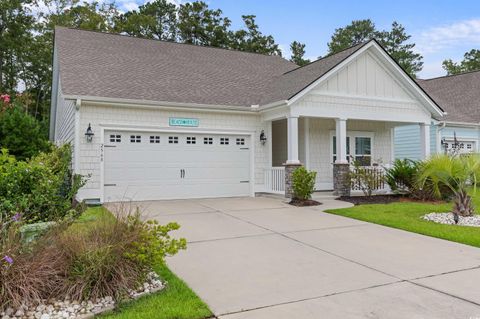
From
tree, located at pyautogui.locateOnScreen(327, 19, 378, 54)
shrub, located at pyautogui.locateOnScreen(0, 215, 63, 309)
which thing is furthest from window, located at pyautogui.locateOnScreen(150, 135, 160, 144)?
tree, located at pyautogui.locateOnScreen(327, 19, 378, 54)

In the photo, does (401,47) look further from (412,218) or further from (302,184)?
(412,218)

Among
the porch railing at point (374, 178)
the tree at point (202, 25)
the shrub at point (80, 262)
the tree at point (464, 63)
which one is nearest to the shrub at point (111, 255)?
the shrub at point (80, 262)

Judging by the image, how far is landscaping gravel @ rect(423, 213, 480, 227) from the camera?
8.25 meters

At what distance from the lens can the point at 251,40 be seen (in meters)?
34.6

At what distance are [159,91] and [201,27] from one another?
2389 centimetres

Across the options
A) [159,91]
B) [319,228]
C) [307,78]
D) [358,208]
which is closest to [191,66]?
[159,91]

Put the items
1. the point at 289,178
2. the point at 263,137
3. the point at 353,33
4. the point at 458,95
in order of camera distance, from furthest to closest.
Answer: the point at 353,33 → the point at 458,95 → the point at 263,137 → the point at 289,178

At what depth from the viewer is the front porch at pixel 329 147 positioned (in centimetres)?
1355

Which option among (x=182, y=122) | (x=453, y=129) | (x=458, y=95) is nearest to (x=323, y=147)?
(x=182, y=122)

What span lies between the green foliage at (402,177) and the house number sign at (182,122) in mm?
6903

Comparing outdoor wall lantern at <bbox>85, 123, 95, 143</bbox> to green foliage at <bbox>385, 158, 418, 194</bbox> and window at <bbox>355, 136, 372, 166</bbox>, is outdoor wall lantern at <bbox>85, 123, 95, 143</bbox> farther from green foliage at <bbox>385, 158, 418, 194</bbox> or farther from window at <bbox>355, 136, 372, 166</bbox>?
window at <bbox>355, 136, 372, 166</bbox>

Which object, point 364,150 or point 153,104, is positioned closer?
point 153,104

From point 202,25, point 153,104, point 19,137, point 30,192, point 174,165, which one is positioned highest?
point 202,25

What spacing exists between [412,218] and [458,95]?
15.9 m
